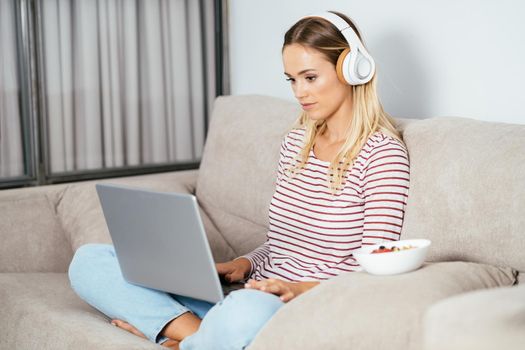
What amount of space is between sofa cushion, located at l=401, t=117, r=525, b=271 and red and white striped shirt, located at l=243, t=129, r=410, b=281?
44 millimetres

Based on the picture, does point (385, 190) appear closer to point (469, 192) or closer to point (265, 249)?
point (469, 192)

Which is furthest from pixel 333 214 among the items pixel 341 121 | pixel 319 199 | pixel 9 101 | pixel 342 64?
pixel 9 101

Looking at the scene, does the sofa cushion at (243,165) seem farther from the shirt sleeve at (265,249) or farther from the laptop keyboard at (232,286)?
the laptop keyboard at (232,286)

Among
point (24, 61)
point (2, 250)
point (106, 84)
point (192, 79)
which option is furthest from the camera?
point (192, 79)

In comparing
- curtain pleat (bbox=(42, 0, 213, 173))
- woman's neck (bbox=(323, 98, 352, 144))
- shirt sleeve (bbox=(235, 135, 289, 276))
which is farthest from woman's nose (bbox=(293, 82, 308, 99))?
curtain pleat (bbox=(42, 0, 213, 173))

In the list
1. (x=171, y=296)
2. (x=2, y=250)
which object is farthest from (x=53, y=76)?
(x=171, y=296)

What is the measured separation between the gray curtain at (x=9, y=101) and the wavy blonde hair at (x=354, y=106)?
46.2 inches

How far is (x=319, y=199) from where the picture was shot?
2.04m

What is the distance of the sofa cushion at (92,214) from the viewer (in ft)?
8.30

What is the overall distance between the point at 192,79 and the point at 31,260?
1.08 m

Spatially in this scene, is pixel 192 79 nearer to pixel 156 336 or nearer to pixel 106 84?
pixel 106 84

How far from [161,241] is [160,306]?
0.19 m

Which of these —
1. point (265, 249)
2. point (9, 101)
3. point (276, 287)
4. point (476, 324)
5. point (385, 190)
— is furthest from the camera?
point (9, 101)

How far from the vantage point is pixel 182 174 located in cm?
289
